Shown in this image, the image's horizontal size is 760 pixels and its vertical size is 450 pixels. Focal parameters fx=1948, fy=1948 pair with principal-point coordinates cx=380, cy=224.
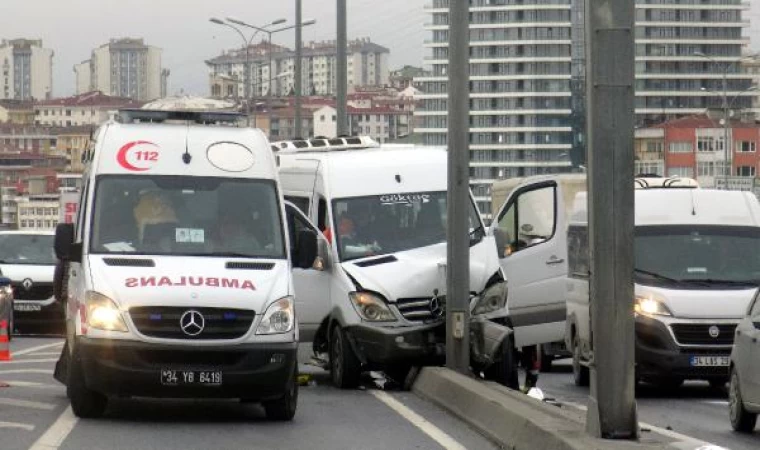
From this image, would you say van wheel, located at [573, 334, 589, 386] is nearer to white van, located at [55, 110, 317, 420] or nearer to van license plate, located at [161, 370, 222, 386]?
white van, located at [55, 110, 317, 420]

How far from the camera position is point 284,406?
53.4 ft

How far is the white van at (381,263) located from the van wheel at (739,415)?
3.87 metres

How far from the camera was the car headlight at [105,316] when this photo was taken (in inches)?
610

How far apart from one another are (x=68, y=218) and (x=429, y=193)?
3382 centimetres

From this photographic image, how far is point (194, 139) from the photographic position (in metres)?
17.4

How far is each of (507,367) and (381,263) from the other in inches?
73.8

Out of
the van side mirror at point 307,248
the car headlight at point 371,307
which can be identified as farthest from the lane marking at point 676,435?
the van side mirror at point 307,248

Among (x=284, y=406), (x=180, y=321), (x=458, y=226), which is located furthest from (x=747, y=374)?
(x=180, y=321)

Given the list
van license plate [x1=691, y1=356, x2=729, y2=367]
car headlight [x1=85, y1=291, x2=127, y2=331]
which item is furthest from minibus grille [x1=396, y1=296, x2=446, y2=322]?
car headlight [x1=85, y1=291, x2=127, y2=331]

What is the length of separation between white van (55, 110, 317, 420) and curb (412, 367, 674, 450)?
63.8 inches

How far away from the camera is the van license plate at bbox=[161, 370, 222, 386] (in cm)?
1545

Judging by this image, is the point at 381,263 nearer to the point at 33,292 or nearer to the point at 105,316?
the point at 105,316

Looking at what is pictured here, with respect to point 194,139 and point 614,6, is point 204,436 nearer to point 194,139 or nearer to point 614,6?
point 194,139

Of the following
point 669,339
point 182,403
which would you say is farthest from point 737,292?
point 182,403
